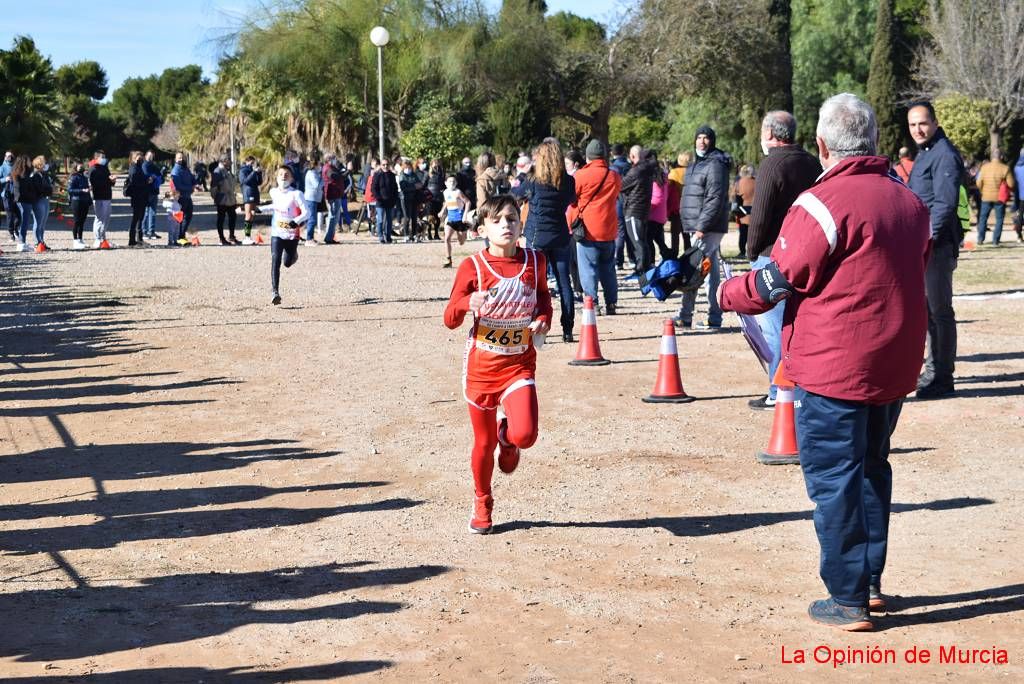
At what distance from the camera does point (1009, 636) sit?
510 cm

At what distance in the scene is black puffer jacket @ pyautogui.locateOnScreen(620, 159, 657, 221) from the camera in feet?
55.4

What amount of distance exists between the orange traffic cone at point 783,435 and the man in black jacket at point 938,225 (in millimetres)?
2073

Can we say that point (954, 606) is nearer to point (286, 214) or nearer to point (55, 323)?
point (286, 214)

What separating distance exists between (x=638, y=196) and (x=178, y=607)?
1233 cm

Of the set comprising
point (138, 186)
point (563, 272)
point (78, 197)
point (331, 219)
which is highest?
point (138, 186)

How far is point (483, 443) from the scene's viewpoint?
661 cm

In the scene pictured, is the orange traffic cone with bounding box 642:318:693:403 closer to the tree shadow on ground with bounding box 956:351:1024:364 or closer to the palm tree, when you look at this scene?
the tree shadow on ground with bounding box 956:351:1024:364

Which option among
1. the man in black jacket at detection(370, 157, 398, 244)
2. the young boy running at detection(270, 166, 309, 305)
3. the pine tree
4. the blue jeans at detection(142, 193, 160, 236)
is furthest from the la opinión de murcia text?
the pine tree

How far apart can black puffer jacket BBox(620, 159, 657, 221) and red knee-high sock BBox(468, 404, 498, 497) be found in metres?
10.7

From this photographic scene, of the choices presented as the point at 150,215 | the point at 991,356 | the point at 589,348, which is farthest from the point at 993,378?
the point at 150,215

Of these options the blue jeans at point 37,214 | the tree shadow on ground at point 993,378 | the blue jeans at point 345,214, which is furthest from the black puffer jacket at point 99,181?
the tree shadow on ground at point 993,378

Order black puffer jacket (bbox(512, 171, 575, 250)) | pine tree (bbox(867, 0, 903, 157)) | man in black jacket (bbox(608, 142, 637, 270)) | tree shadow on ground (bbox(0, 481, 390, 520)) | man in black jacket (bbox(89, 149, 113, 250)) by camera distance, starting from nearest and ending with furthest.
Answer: tree shadow on ground (bbox(0, 481, 390, 520)) → black puffer jacket (bbox(512, 171, 575, 250)) → man in black jacket (bbox(608, 142, 637, 270)) → man in black jacket (bbox(89, 149, 113, 250)) → pine tree (bbox(867, 0, 903, 157))

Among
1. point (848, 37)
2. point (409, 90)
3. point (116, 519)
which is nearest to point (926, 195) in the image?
point (116, 519)

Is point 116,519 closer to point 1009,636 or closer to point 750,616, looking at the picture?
point 750,616
